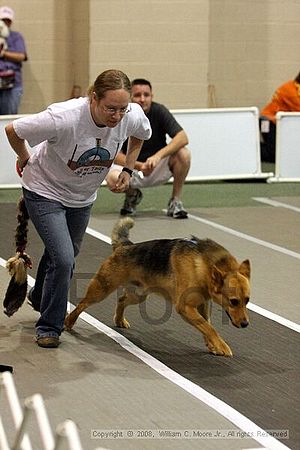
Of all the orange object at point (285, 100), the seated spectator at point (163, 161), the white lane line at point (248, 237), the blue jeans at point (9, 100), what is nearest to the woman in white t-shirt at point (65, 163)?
the white lane line at point (248, 237)

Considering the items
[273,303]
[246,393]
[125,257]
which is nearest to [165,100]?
[273,303]

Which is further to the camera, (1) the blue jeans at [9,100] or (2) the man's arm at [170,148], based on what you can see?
(1) the blue jeans at [9,100]

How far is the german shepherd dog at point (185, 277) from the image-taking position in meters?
5.44

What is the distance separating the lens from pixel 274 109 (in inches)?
547

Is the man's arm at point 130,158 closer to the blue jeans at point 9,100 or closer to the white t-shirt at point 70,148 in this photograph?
the white t-shirt at point 70,148

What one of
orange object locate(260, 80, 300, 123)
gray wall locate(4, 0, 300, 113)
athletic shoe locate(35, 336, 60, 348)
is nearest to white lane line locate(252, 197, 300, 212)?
orange object locate(260, 80, 300, 123)

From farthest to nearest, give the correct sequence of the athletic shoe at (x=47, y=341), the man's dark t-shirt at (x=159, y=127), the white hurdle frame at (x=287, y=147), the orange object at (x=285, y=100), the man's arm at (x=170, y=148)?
the orange object at (x=285, y=100)
the white hurdle frame at (x=287, y=147)
the man's dark t-shirt at (x=159, y=127)
the man's arm at (x=170, y=148)
the athletic shoe at (x=47, y=341)

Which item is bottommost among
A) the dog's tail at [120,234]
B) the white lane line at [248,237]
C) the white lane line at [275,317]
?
the white lane line at [248,237]

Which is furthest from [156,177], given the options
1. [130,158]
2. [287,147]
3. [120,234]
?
[120,234]

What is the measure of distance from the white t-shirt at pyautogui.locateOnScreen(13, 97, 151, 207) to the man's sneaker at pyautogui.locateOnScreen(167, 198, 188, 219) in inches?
154

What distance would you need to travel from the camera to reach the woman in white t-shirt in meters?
5.50

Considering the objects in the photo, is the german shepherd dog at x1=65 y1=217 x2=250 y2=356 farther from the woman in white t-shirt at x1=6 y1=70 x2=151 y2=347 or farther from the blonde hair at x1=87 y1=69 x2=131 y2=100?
the blonde hair at x1=87 y1=69 x2=131 y2=100

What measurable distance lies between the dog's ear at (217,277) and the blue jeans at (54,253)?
792 millimetres

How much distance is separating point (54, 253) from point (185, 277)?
0.72m
